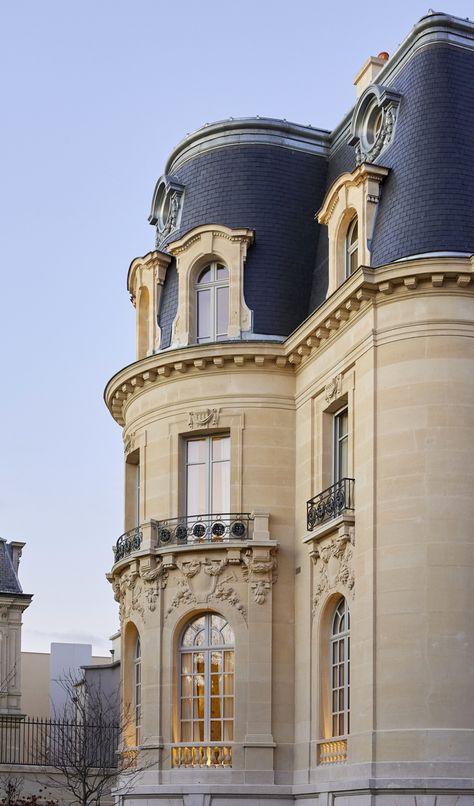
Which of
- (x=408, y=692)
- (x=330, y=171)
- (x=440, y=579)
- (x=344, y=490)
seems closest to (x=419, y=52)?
(x=330, y=171)

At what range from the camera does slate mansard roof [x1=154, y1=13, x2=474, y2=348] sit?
1166 inches

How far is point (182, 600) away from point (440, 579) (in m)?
7.68

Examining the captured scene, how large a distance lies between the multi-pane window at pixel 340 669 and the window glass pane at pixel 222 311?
7300mm

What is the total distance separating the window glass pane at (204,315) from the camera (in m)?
34.9

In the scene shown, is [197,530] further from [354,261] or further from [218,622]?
[354,261]

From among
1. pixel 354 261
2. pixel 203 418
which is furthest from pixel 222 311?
pixel 354 261

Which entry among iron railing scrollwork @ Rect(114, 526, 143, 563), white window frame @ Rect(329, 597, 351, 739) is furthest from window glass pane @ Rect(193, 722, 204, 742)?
iron railing scrollwork @ Rect(114, 526, 143, 563)

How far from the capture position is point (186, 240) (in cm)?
3509

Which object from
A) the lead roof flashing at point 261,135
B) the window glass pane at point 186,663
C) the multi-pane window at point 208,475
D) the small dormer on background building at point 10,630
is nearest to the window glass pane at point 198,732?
the window glass pane at point 186,663

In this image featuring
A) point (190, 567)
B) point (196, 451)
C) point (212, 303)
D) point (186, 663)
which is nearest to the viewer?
point (190, 567)

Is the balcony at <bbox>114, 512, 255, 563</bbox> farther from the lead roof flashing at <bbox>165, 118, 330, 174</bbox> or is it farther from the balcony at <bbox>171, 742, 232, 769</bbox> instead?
the lead roof flashing at <bbox>165, 118, 330, 174</bbox>

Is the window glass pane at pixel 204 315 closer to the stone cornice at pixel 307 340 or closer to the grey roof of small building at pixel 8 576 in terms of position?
the stone cornice at pixel 307 340

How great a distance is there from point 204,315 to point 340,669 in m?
9.09

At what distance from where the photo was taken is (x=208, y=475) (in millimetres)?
34312
